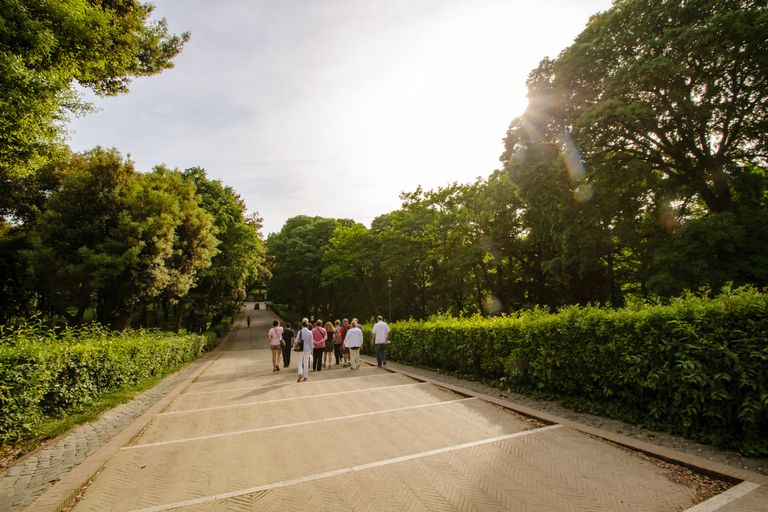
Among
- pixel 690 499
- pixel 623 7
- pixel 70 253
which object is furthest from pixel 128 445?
pixel 623 7

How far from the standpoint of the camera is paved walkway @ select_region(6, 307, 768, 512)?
3529 mm

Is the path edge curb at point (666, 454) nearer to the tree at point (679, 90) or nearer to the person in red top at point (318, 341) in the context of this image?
the person in red top at point (318, 341)

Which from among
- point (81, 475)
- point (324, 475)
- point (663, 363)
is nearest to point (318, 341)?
point (81, 475)

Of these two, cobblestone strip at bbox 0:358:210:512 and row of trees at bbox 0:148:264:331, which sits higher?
row of trees at bbox 0:148:264:331

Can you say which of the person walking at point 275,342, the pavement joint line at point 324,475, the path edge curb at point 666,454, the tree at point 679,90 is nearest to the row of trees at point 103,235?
the person walking at point 275,342

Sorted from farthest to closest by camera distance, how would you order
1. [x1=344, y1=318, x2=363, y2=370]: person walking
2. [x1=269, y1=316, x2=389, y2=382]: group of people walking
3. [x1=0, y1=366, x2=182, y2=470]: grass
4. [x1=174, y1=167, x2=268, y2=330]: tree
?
[x1=174, y1=167, x2=268, y2=330]: tree
[x1=344, y1=318, x2=363, y2=370]: person walking
[x1=269, y1=316, x2=389, y2=382]: group of people walking
[x1=0, y1=366, x2=182, y2=470]: grass

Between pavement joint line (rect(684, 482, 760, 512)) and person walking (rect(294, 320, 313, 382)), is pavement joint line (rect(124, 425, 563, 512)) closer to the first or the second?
pavement joint line (rect(684, 482, 760, 512))

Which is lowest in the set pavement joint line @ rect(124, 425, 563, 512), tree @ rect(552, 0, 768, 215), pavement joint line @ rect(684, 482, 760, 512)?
pavement joint line @ rect(124, 425, 563, 512)

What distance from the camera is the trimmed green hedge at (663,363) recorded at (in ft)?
14.6

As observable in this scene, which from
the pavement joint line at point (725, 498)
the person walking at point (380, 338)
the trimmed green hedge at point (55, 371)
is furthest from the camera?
the person walking at point (380, 338)

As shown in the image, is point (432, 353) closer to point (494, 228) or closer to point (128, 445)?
point (128, 445)

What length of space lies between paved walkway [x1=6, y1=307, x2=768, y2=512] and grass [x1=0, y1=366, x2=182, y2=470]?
959mm

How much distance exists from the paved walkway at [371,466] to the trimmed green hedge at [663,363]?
90 cm

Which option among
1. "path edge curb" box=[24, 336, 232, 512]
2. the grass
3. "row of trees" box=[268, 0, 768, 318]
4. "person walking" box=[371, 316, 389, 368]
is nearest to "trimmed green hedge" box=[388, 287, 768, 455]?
"person walking" box=[371, 316, 389, 368]
